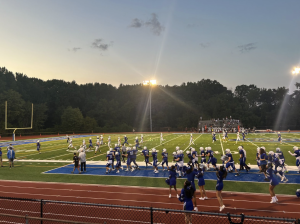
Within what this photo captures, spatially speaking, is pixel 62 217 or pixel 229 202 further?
pixel 229 202

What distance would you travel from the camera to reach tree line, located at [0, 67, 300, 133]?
242 feet

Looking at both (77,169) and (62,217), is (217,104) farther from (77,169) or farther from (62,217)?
(62,217)

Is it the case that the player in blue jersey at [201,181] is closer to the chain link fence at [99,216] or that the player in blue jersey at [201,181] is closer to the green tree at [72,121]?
the chain link fence at [99,216]

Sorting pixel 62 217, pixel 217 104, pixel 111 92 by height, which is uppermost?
pixel 111 92

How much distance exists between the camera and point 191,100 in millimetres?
101750

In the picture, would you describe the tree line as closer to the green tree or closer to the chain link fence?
the green tree

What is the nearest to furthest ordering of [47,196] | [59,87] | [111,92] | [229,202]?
[229,202]
[47,196]
[59,87]
[111,92]

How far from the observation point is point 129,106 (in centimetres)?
9219

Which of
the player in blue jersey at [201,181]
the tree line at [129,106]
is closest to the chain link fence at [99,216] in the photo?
the player in blue jersey at [201,181]

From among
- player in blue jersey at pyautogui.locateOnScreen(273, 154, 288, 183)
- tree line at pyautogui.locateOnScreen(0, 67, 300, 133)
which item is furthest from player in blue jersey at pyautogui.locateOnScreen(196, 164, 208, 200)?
tree line at pyautogui.locateOnScreen(0, 67, 300, 133)

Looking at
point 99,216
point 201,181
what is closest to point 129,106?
point 201,181

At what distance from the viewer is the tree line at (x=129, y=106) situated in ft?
242

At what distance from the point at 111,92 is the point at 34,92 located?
108 feet

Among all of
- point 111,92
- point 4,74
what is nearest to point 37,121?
point 4,74
